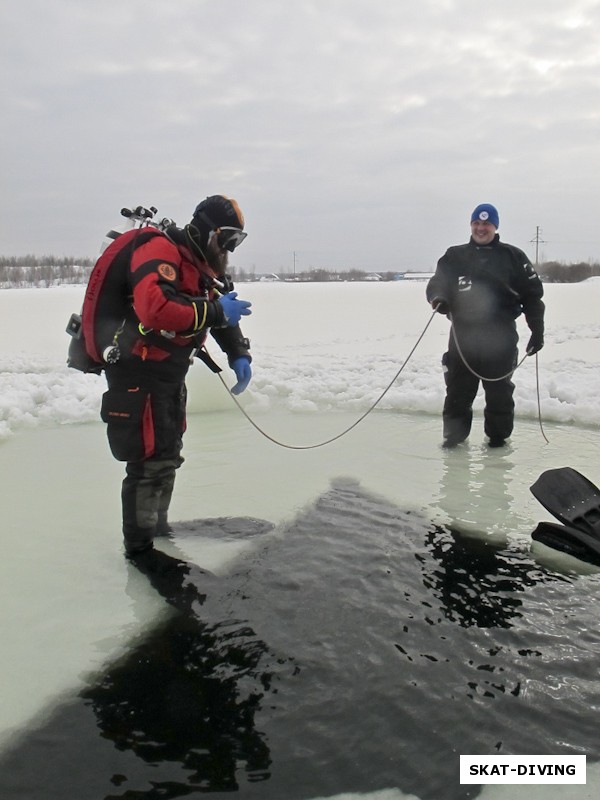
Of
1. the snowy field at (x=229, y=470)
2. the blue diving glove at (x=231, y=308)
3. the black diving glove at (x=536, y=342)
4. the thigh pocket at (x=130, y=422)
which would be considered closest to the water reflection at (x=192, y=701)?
the snowy field at (x=229, y=470)

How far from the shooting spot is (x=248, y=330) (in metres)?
13.4

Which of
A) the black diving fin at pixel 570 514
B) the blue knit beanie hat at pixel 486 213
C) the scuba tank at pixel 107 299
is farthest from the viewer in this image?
the blue knit beanie hat at pixel 486 213

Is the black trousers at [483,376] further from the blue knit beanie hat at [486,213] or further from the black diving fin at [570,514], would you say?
the black diving fin at [570,514]

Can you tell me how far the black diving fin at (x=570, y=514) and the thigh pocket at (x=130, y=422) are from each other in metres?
1.84

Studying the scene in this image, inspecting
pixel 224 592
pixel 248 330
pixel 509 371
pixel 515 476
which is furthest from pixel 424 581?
pixel 248 330

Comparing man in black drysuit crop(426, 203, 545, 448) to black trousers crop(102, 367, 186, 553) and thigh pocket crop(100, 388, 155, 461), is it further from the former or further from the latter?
thigh pocket crop(100, 388, 155, 461)

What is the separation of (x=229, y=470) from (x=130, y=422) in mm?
1844

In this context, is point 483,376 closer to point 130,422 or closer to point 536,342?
point 536,342

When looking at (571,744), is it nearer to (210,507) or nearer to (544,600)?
(544,600)

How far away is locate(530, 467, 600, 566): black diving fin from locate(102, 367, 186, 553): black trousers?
1747 millimetres

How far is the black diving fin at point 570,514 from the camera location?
2.71 meters

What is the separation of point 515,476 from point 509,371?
1018 millimetres

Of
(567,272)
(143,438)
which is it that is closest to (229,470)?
(143,438)

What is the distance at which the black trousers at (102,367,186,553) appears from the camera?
254cm
